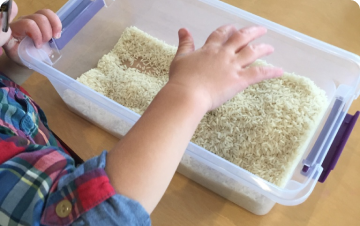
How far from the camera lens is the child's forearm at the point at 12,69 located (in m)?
0.69

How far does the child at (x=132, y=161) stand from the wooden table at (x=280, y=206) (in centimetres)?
19

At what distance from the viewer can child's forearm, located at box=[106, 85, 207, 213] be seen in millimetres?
370

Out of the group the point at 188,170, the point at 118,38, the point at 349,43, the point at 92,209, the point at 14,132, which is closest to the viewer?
the point at 92,209

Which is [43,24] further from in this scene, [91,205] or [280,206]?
[280,206]

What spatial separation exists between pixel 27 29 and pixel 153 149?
16.0 inches

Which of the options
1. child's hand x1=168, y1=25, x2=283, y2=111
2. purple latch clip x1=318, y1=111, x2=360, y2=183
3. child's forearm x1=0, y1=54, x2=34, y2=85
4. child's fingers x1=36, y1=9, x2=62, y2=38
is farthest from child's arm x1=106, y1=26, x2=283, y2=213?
child's forearm x1=0, y1=54, x2=34, y2=85

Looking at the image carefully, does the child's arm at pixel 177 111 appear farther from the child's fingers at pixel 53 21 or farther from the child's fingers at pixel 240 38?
the child's fingers at pixel 53 21

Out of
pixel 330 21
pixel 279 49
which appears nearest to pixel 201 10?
pixel 279 49

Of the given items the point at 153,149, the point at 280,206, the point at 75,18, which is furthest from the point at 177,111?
the point at 75,18

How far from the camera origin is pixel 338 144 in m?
0.55

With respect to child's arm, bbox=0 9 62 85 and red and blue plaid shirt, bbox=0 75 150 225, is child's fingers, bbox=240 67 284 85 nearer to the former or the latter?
red and blue plaid shirt, bbox=0 75 150 225

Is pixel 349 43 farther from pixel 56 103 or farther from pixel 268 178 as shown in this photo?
pixel 56 103

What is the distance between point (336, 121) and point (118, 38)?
22.1 inches

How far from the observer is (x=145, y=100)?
0.71 metres
